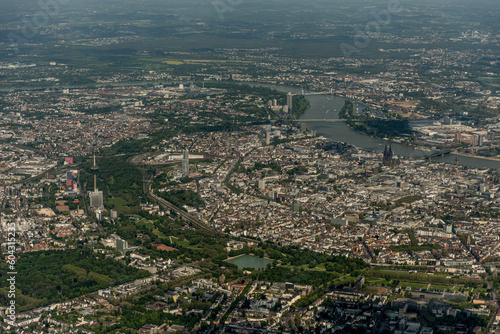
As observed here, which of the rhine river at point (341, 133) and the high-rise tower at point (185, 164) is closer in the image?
the high-rise tower at point (185, 164)

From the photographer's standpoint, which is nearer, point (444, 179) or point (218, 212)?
point (218, 212)

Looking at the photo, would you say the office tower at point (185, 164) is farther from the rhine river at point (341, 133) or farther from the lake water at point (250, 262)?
the lake water at point (250, 262)

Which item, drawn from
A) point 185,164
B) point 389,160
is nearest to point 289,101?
point 389,160

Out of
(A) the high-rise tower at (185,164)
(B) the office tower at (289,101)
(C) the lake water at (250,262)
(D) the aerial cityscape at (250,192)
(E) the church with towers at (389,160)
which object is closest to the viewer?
(D) the aerial cityscape at (250,192)

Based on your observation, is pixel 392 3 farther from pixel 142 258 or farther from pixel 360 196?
pixel 142 258

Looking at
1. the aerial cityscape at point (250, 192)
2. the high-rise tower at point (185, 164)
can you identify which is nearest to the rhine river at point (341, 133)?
the aerial cityscape at point (250, 192)

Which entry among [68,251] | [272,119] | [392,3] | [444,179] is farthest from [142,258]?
[392,3]

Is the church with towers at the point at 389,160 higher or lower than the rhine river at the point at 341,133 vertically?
higher
